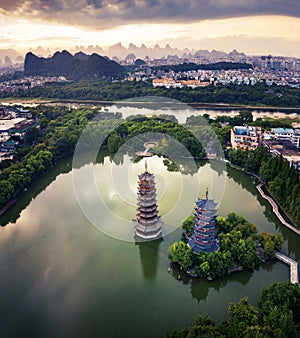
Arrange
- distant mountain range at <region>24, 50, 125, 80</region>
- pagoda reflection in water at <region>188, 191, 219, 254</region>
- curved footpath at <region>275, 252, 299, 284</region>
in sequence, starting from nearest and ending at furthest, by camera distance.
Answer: curved footpath at <region>275, 252, 299, 284</region>, pagoda reflection in water at <region>188, 191, 219, 254</region>, distant mountain range at <region>24, 50, 125, 80</region>

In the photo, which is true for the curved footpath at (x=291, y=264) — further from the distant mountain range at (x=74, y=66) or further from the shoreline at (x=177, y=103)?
the distant mountain range at (x=74, y=66)

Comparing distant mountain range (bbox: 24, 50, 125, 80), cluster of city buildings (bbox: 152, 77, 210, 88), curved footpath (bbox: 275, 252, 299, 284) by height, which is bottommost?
curved footpath (bbox: 275, 252, 299, 284)

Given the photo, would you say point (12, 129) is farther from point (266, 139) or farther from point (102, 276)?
point (266, 139)

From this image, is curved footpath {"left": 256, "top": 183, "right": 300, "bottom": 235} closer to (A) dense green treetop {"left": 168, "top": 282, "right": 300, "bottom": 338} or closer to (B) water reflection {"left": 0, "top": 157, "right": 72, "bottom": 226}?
(A) dense green treetop {"left": 168, "top": 282, "right": 300, "bottom": 338}

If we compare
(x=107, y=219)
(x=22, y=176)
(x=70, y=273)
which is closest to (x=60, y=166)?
(x=22, y=176)

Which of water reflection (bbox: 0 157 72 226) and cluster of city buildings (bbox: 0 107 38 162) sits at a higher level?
cluster of city buildings (bbox: 0 107 38 162)

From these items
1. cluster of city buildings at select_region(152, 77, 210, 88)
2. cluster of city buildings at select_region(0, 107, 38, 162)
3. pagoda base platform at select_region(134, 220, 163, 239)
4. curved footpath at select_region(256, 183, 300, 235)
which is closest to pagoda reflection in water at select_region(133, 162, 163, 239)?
pagoda base platform at select_region(134, 220, 163, 239)
